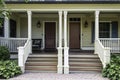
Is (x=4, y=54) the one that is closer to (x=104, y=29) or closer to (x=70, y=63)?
(x=70, y=63)

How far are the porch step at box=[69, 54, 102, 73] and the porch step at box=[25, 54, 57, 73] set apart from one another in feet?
3.35

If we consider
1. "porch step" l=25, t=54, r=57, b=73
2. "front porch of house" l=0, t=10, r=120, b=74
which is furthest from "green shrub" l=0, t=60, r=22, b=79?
"front porch of house" l=0, t=10, r=120, b=74

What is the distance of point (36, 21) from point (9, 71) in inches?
332

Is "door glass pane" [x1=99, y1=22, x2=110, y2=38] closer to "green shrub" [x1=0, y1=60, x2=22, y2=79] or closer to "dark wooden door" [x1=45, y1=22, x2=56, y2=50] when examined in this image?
"dark wooden door" [x1=45, y1=22, x2=56, y2=50]

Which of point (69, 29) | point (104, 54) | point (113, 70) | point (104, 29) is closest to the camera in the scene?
point (113, 70)

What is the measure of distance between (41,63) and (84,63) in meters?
2.51

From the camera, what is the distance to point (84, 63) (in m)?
14.6

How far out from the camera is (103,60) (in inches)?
544

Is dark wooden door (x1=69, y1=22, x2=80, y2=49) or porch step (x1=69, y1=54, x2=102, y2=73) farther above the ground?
dark wooden door (x1=69, y1=22, x2=80, y2=49)

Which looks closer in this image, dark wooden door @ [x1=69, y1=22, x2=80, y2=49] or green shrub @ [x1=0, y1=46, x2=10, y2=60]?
green shrub @ [x1=0, y1=46, x2=10, y2=60]

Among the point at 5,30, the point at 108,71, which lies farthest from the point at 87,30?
the point at 108,71

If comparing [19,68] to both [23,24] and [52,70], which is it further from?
[23,24]

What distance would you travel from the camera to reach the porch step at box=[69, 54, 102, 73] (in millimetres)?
14156

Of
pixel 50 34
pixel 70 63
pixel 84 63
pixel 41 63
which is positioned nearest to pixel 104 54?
pixel 84 63
